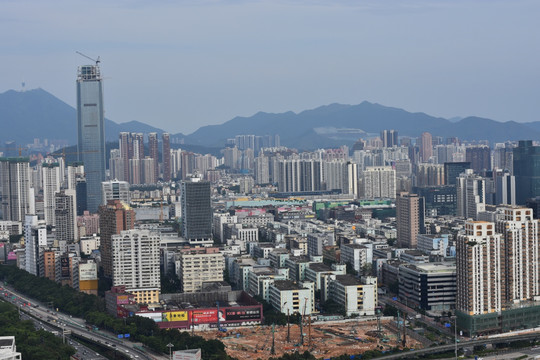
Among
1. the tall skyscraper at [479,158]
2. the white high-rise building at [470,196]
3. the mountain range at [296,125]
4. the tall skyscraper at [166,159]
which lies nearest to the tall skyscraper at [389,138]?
the tall skyscraper at [479,158]

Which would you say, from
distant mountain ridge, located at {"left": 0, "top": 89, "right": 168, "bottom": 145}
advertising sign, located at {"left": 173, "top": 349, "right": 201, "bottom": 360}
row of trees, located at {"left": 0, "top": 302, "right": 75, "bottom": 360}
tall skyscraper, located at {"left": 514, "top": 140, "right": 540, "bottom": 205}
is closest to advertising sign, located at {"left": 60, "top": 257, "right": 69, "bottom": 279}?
row of trees, located at {"left": 0, "top": 302, "right": 75, "bottom": 360}

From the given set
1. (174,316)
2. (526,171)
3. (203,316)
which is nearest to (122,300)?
(174,316)

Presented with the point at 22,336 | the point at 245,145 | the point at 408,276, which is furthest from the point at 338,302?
the point at 245,145

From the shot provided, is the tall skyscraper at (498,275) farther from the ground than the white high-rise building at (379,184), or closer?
closer

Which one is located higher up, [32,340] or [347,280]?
[347,280]

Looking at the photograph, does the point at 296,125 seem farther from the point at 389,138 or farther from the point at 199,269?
the point at 199,269

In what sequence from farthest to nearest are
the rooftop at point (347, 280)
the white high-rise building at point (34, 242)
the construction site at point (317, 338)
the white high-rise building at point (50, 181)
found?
the white high-rise building at point (50, 181), the white high-rise building at point (34, 242), the rooftop at point (347, 280), the construction site at point (317, 338)

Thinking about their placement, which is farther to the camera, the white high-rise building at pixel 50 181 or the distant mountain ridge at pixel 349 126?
the distant mountain ridge at pixel 349 126

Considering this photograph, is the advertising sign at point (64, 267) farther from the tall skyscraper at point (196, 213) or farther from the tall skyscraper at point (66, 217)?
the tall skyscraper at point (66, 217)
